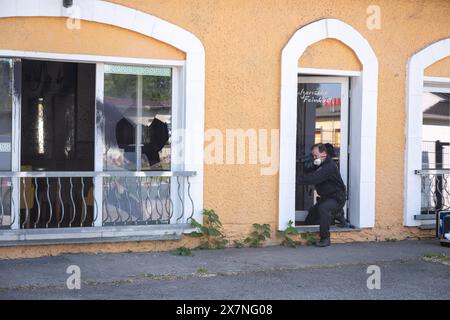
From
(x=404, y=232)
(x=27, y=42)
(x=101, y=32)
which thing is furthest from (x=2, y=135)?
(x=404, y=232)

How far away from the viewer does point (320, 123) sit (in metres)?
10.0

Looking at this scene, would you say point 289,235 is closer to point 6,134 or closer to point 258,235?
point 258,235

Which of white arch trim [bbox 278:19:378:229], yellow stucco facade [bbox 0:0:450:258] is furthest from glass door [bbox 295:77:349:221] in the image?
yellow stucco facade [bbox 0:0:450:258]

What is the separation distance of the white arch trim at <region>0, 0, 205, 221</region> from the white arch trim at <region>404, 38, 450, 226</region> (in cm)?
338

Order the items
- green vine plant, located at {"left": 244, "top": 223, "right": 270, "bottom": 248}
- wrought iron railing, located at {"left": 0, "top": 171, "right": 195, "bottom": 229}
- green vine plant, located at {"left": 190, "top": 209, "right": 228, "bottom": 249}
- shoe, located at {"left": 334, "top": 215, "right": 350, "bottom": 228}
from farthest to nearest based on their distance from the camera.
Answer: shoe, located at {"left": 334, "top": 215, "right": 350, "bottom": 228}
green vine plant, located at {"left": 244, "top": 223, "right": 270, "bottom": 248}
green vine plant, located at {"left": 190, "top": 209, "right": 228, "bottom": 249}
wrought iron railing, located at {"left": 0, "top": 171, "right": 195, "bottom": 229}

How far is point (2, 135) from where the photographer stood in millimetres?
8141

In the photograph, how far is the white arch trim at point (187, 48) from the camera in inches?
326

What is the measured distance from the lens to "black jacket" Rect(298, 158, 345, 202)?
30.0ft

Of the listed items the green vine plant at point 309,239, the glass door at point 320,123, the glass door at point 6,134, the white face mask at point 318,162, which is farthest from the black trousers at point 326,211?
the glass door at point 6,134

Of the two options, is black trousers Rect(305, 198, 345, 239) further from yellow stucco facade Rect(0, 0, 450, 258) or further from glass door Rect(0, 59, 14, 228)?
glass door Rect(0, 59, 14, 228)

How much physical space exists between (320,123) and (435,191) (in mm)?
2298

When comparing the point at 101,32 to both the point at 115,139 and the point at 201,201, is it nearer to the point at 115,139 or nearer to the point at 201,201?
the point at 115,139

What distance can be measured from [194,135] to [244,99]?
909mm

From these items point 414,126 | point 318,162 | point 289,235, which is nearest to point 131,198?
point 289,235
